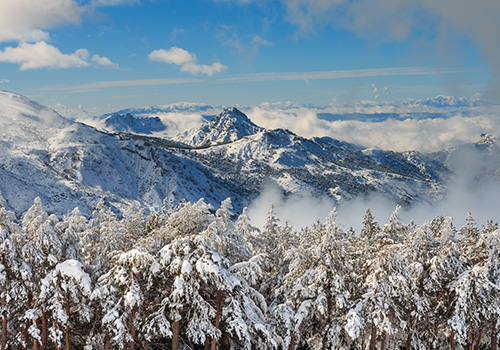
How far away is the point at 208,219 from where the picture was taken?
2062 centimetres

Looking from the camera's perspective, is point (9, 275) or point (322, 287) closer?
point (9, 275)

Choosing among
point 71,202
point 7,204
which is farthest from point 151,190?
point 7,204

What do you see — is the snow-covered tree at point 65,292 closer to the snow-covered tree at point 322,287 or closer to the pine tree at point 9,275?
the pine tree at point 9,275

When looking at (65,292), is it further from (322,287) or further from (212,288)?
(322,287)

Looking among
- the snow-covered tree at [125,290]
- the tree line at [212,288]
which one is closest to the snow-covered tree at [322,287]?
the tree line at [212,288]

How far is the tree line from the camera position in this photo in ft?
51.6

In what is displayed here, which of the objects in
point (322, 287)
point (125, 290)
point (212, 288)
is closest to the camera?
point (125, 290)

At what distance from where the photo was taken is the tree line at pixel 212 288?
619 inches

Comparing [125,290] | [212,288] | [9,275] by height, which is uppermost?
[125,290]

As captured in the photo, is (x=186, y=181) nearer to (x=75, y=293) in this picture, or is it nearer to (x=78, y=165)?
(x=78, y=165)

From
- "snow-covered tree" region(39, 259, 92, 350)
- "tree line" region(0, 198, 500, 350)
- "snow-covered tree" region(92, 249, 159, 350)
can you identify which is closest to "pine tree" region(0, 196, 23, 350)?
"tree line" region(0, 198, 500, 350)

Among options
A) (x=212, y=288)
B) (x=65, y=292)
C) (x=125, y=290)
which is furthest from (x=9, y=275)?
(x=212, y=288)

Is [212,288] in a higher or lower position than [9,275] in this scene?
higher

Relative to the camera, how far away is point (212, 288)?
698 inches
